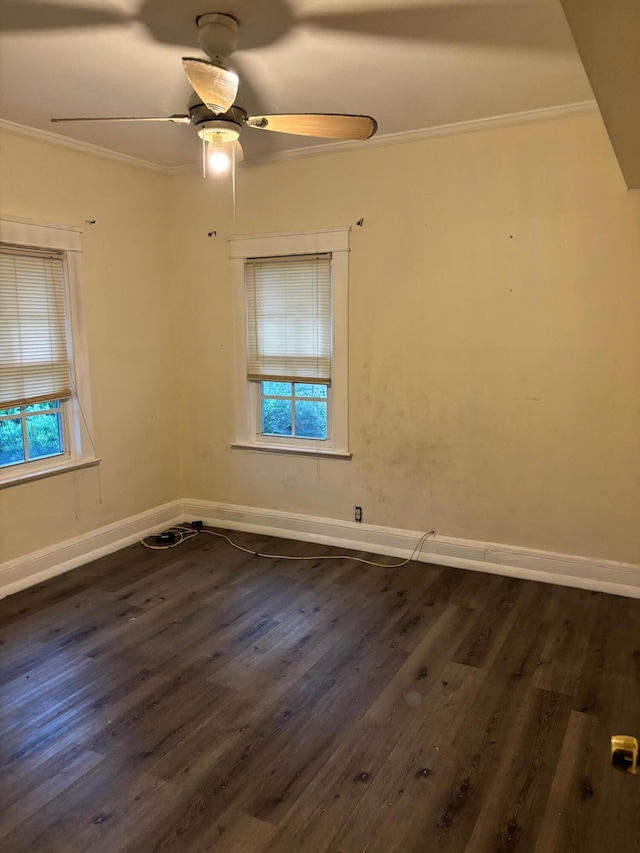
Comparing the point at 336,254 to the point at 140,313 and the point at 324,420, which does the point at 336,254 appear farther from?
the point at 140,313

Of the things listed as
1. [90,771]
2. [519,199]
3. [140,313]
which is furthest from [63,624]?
[519,199]

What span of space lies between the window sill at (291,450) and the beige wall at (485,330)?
0.06 m

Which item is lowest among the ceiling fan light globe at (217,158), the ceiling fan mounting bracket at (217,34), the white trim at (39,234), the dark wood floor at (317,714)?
the dark wood floor at (317,714)

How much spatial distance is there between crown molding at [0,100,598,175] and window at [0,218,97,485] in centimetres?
52

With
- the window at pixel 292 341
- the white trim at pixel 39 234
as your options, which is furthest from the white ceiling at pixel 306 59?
the window at pixel 292 341

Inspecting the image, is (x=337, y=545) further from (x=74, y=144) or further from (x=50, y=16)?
(x=50, y=16)

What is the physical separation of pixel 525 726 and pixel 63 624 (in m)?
2.36

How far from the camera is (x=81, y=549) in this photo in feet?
13.8

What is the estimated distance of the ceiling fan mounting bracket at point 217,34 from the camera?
7.72ft

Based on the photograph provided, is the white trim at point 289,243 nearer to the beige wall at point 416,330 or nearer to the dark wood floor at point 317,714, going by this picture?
the beige wall at point 416,330

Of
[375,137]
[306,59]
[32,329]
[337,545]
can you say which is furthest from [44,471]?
[375,137]

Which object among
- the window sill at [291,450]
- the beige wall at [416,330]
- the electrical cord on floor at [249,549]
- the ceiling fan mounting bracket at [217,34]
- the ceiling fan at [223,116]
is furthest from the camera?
the window sill at [291,450]

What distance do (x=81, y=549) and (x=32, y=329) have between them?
1.48m

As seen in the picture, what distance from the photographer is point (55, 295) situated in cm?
393
